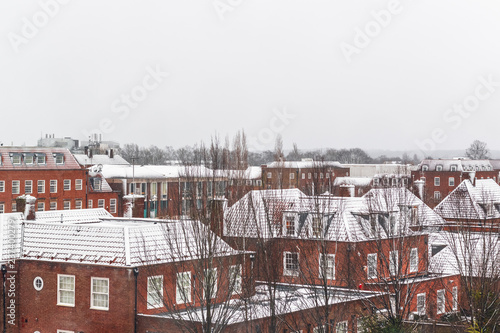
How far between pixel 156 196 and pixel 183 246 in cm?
7761

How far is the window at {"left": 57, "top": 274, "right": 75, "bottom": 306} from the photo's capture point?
32.0m

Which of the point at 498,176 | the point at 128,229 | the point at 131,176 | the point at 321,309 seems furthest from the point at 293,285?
the point at 498,176

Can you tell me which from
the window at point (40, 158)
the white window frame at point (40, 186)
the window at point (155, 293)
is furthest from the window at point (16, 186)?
the window at point (155, 293)

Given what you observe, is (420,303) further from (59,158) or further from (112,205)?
(112,205)

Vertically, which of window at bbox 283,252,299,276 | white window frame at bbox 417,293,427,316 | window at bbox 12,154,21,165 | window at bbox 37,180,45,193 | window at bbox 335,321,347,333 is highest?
window at bbox 12,154,21,165

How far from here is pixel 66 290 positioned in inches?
1264

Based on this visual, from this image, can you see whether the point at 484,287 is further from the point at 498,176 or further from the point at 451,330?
the point at 498,176

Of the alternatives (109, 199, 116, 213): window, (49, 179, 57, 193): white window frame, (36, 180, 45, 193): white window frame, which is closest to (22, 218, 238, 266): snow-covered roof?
(36, 180, 45, 193): white window frame

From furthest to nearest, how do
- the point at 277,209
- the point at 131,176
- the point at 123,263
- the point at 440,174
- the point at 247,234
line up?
the point at 440,174 < the point at 131,176 < the point at 277,209 < the point at 247,234 < the point at 123,263

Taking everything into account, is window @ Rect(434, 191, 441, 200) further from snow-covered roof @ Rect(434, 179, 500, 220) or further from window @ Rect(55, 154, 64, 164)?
window @ Rect(55, 154, 64, 164)

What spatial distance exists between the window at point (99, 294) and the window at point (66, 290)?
3.66 ft

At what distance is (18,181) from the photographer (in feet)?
288

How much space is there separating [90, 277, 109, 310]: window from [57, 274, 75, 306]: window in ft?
3.66

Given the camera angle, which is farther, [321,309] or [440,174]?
[440,174]
